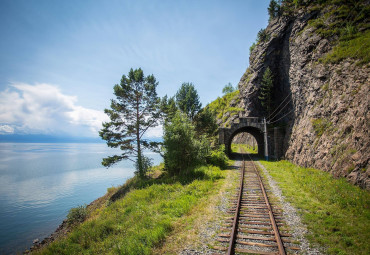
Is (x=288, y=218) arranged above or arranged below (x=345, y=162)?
below

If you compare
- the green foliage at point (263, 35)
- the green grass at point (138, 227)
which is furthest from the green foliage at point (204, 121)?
the green foliage at point (263, 35)

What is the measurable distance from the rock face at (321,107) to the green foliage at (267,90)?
1.54 meters

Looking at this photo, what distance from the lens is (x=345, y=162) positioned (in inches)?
471

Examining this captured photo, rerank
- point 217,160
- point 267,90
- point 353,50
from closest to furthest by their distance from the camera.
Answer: point 353,50 < point 217,160 < point 267,90

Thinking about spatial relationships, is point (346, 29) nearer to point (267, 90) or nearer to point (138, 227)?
point (267, 90)

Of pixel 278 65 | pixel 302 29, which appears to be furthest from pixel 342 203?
pixel 278 65

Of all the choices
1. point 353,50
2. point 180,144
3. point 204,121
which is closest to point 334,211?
point 180,144

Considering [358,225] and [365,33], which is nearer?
[358,225]

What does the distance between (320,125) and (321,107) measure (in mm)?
2091

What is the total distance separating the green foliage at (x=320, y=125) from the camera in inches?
645

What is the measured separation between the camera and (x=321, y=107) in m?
18.0

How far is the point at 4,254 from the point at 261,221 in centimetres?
1872

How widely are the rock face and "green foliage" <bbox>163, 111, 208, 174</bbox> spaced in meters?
11.8

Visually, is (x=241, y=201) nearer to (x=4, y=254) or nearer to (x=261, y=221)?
(x=261, y=221)
